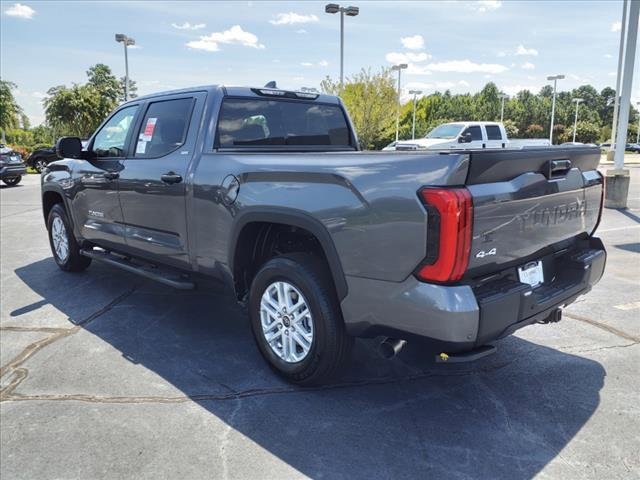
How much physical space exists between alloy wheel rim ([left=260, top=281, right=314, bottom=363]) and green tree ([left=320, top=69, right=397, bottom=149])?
3012cm

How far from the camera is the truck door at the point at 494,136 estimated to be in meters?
20.8

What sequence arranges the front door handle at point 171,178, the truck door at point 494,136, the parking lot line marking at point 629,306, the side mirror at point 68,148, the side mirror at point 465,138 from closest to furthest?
the front door handle at point 171,178, the parking lot line marking at point 629,306, the side mirror at point 68,148, the side mirror at point 465,138, the truck door at point 494,136

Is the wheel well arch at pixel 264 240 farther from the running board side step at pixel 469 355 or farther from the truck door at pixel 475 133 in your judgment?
the truck door at pixel 475 133

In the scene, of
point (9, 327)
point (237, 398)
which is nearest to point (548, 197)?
point (237, 398)

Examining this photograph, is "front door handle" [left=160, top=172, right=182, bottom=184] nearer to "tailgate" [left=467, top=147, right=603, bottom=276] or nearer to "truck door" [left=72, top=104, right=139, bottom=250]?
"truck door" [left=72, top=104, right=139, bottom=250]

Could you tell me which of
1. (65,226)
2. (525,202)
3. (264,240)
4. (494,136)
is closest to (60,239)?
(65,226)

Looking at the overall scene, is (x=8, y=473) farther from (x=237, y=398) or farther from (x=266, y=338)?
(x=266, y=338)

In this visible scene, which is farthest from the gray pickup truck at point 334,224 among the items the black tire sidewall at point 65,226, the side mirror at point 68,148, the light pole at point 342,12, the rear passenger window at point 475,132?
the light pole at point 342,12

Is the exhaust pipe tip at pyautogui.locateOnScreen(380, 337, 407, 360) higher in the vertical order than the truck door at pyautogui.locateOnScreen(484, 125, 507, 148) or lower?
lower

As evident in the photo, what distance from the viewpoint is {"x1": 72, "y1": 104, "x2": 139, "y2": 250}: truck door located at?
4.95m

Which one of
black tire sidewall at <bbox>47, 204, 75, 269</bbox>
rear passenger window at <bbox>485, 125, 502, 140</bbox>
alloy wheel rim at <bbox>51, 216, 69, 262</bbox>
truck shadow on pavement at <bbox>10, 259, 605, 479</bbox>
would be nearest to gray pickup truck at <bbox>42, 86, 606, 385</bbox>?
truck shadow on pavement at <bbox>10, 259, 605, 479</bbox>

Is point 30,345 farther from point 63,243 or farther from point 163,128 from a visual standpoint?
point 63,243

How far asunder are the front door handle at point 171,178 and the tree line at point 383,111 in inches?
1031

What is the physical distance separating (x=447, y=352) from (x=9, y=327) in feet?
12.7
